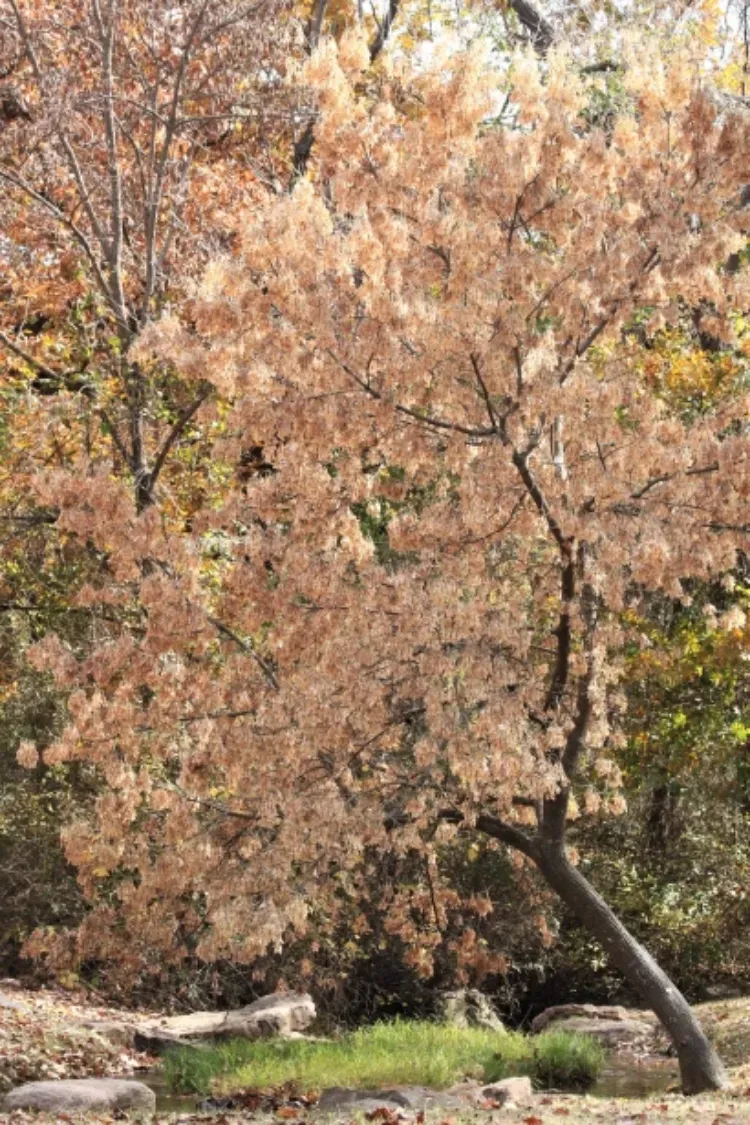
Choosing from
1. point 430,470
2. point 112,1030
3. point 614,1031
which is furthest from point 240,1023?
point 430,470

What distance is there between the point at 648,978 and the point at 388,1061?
7.37 ft

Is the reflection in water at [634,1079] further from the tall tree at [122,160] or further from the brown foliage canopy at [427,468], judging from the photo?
the tall tree at [122,160]

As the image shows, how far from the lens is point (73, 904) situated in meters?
16.9

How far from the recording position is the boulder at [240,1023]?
527 inches

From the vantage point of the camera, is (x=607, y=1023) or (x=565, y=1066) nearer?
(x=565, y=1066)

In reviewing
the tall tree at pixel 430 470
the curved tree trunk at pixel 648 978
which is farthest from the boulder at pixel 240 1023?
the curved tree trunk at pixel 648 978

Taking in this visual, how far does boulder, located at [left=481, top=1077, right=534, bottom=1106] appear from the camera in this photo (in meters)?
9.89

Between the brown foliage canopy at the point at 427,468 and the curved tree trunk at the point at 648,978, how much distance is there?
2.07ft

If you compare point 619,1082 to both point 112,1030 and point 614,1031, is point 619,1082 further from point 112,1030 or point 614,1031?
point 112,1030

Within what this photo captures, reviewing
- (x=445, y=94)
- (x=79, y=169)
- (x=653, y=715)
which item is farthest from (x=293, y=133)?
(x=445, y=94)

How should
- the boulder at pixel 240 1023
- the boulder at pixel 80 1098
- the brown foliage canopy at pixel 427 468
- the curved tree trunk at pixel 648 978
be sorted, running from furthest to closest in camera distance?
the boulder at pixel 240 1023
the curved tree trunk at pixel 648 978
the boulder at pixel 80 1098
the brown foliage canopy at pixel 427 468

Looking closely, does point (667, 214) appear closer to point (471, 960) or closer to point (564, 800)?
point (564, 800)

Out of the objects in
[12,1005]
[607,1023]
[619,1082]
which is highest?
[607,1023]

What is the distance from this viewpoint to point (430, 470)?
10.3 metres
